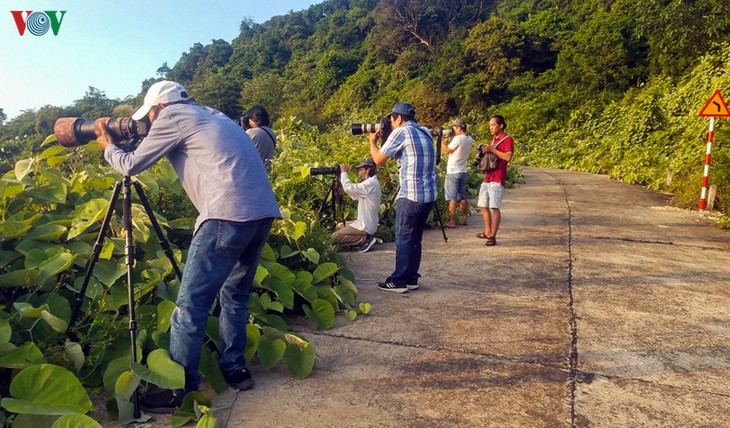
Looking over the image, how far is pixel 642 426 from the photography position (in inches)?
109

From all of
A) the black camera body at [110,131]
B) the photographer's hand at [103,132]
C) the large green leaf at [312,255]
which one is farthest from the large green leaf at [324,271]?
the photographer's hand at [103,132]

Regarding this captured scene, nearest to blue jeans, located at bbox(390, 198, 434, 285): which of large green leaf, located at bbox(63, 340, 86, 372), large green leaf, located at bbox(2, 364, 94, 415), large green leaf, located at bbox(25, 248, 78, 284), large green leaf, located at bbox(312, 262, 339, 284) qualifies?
large green leaf, located at bbox(312, 262, 339, 284)

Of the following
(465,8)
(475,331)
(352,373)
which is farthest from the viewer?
(465,8)

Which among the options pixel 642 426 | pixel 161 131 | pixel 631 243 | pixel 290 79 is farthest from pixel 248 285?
pixel 290 79

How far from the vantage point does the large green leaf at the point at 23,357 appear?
8.66ft

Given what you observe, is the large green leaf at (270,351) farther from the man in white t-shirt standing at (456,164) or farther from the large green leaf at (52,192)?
the man in white t-shirt standing at (456,164)

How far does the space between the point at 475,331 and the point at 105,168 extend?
3.20 metres

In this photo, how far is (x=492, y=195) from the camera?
6641 mm

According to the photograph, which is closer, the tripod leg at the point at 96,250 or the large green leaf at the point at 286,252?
the tripod leg at the point at 96,250

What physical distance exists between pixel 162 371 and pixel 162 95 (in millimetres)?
1337

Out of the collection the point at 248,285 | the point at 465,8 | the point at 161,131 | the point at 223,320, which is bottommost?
the point at 223,320

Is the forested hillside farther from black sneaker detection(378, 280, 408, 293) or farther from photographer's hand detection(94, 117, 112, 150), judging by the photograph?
black sneaker detection(378, 280, 408, 293)

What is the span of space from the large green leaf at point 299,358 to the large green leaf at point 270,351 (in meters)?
0.04

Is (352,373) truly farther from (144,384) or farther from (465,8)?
(465,8)
